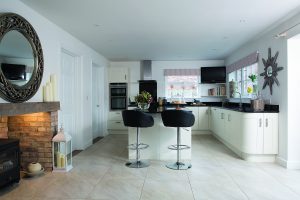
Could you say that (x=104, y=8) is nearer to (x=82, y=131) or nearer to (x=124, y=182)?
(x=124, y=182)

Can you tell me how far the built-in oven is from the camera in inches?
288

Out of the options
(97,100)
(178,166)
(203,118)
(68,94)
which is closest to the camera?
(178,166)

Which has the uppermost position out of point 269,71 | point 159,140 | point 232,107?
point 269,71

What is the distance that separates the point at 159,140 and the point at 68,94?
218 centimetres

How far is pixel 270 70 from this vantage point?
13.8 ft

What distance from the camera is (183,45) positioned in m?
5.45

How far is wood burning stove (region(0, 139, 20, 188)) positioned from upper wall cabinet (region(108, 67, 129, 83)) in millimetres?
4572

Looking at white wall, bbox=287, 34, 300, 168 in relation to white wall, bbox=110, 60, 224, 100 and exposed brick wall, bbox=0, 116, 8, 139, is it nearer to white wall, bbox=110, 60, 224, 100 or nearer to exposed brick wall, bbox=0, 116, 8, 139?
white wall, bbox=110, 60, 224, 100

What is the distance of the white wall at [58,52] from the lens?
3.11 m

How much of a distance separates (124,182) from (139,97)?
162cm

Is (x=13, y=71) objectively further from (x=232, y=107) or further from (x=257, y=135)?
(x=232, y=107)

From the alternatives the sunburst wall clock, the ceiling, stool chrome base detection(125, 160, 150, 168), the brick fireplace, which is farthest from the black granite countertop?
the brick fireplace

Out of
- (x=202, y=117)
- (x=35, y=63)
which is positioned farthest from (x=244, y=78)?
(x=35, y=63)

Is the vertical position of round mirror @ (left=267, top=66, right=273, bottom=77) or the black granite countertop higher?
round mirror @ (left=267, top=66, right=273, bottom=77)
